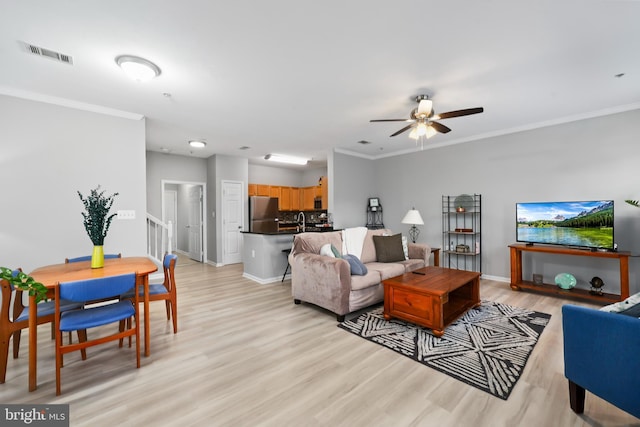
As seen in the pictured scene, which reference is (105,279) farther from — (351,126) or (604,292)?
(604,292)

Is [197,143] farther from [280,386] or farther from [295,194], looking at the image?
[280,386]

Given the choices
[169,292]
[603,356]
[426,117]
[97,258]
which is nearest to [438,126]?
[426,117]

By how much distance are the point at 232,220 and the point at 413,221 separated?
4.32 metres

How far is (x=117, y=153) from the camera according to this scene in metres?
3.79

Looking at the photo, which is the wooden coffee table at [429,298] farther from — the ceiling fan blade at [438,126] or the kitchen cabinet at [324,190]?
the kitchen cabinet at [324,190]

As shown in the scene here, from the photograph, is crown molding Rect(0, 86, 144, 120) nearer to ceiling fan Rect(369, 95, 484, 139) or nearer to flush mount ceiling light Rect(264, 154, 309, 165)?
flush mount ceiling light Rect(264, 154, 309, 165)

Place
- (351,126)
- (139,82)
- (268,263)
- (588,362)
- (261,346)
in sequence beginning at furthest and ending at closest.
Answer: (268,263), (351,126), (139,82), (261,346), (588,362)

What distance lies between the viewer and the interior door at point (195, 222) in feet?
23.2

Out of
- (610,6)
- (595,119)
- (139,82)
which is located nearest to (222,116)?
(139,82)

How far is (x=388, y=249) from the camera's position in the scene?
4.21 meters

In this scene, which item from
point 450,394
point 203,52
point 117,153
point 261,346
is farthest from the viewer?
point 117,153

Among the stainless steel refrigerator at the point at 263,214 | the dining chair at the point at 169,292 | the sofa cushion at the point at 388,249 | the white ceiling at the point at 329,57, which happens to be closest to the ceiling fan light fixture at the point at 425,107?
the white ceiling at the point at 329,57

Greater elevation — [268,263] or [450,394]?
[268,263]

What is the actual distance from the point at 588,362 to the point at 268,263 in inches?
162
